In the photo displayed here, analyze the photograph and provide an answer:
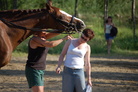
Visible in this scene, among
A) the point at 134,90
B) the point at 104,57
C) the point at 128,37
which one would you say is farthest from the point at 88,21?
the point at 134,90

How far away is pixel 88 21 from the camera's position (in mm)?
30938

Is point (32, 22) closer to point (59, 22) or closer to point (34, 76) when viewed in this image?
point (59, 22)

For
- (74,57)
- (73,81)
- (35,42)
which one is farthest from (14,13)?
(73,81)

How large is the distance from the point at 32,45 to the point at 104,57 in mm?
10476

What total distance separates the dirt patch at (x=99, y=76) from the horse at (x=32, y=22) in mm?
2956

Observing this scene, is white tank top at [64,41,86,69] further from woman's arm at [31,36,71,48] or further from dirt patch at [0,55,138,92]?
dirt patch at [0,55,138,92]

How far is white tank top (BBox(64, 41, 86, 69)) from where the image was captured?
6.30 m

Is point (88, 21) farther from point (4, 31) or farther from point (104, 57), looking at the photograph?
point (4, 31)

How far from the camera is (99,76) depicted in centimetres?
1170

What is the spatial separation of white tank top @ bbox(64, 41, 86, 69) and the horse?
2.09 ft

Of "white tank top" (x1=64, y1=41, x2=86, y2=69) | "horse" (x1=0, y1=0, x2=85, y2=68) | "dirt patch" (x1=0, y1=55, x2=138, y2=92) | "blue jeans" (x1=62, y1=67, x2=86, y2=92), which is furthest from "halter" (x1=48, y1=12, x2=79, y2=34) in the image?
"dirt patch" (x1=0, y1=55, x2=138, y2=92)

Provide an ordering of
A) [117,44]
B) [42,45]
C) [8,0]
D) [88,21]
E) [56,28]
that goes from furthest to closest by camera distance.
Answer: [88,21] → [8,0] → [117,44] → [56,28] → [42,45]

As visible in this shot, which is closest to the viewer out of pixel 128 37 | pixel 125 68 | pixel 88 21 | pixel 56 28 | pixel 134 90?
pixel 56 28

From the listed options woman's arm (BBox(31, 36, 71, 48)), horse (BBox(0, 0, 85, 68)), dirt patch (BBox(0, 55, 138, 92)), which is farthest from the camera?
A: dirt patch (BBox(0, 55, 138, 92))
